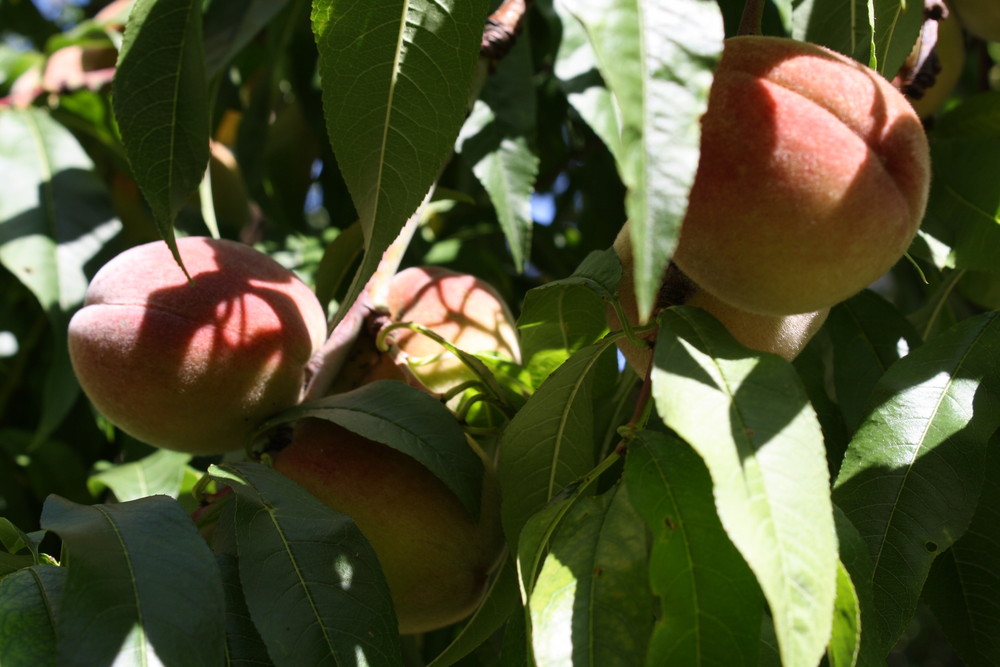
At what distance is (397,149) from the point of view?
35.1 inches

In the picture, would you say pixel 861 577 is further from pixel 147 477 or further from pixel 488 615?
pixel 147 477

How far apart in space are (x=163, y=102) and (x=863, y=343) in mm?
865

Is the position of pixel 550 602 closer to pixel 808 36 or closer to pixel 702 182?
pixel 702 182

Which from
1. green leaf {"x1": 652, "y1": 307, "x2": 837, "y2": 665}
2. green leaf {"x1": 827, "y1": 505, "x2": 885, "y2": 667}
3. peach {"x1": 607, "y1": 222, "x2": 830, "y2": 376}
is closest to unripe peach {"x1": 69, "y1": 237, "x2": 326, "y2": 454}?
peach {"x1": 607, "y1": 222, "x2": 830, "y2": 376}

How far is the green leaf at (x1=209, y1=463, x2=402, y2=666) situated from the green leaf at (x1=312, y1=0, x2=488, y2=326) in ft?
0.67

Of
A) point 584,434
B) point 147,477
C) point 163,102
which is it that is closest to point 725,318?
point 584,434

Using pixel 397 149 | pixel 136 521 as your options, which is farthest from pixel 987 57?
pixel 136 521

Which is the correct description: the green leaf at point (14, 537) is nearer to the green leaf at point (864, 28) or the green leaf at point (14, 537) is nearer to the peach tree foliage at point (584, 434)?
the peach tree foliage at point (584, 434)

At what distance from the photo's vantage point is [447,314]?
1.39m

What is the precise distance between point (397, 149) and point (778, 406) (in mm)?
402

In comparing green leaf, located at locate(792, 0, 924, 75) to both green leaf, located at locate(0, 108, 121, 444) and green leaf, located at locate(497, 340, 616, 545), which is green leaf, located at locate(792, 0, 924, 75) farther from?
green leaf, located at locate(0, 108, 121, 444)

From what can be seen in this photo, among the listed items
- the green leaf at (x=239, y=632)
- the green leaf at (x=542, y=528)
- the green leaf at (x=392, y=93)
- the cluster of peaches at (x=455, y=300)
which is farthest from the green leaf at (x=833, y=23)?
the green leaf at (x=239, y=632)

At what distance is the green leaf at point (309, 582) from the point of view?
808 mm

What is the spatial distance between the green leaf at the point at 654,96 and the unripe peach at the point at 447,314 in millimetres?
705
